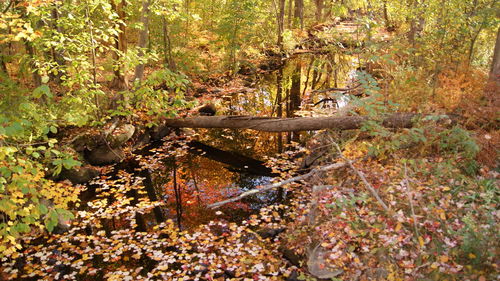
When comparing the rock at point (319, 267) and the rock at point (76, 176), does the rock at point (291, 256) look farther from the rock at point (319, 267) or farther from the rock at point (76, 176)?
the rock at point (76, 176)

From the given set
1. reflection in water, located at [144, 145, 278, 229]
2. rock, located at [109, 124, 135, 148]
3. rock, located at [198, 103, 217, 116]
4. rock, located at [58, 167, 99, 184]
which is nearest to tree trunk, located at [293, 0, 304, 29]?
rock, located at [198, 103, 217, 116]

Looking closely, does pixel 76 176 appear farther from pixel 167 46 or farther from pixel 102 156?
pixel 167 46

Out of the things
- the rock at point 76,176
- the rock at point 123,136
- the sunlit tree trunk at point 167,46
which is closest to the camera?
the rock at point 76,176

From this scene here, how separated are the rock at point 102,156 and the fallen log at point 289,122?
225 centimetres

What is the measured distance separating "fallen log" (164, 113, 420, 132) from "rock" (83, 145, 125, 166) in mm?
2252

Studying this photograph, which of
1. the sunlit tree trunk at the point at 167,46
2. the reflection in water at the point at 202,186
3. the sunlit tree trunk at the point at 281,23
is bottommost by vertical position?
the reflection in water at the point at 202,186

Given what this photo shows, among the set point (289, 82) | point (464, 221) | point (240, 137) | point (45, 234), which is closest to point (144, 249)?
point (45, 234)

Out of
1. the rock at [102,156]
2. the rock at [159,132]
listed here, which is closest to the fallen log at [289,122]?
the rock at [159,132]

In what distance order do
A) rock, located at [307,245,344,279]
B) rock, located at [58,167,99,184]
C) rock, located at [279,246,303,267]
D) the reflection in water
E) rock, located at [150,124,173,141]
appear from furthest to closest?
1. rock, located at [150,124,173,141]
2. rock, located at [58,167,99,184]
3. the reflection in water
4. rock, located at [279,246,303,267]
5. rock, located at [307,245,344,279]

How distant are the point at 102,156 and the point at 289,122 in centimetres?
528

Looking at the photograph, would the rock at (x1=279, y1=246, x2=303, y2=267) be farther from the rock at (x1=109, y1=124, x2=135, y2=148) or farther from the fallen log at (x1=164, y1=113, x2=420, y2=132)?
the rock at (x1=109, y1=124, x2=135, y2=148)

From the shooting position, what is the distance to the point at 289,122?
8.95 metres

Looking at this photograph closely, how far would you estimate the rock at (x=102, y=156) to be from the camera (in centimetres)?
927

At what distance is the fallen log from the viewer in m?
7.57
